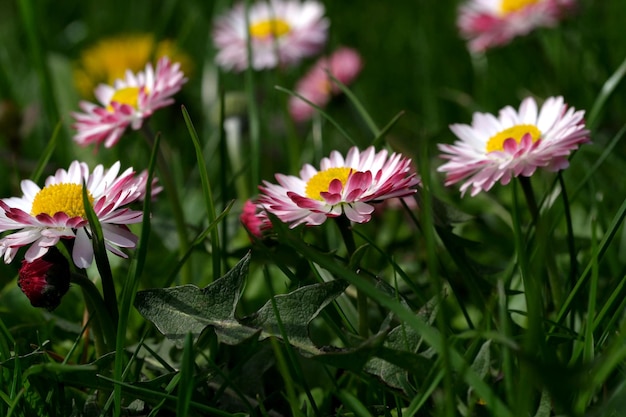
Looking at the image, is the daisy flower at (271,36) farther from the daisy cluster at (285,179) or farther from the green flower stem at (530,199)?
the green flower stem at (530,199)

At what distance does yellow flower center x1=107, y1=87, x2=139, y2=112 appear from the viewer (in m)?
1.24

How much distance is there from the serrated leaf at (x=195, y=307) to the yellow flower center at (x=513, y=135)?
0.41 m

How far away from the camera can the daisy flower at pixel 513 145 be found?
3.12 feet

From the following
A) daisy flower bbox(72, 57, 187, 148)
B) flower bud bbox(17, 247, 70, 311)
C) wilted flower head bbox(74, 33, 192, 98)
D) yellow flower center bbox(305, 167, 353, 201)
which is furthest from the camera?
wilted flower head bbox(74, 33, 192, 98)

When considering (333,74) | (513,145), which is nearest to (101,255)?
(513,145)

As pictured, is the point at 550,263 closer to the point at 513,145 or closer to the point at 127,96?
the point at 513,145

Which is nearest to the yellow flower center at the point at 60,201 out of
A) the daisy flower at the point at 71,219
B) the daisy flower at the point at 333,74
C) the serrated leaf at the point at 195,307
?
the daisy flower at the point at 71,219

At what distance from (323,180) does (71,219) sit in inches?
11.4

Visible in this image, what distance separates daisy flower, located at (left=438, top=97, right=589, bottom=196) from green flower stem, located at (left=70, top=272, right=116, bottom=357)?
44 cm

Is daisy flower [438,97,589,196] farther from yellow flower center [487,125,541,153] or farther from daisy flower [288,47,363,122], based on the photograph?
daisy flower [288,47,363,122]

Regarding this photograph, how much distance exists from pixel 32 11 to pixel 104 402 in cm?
102

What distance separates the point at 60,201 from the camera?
2.92ft

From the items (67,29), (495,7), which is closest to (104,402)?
(495,7)

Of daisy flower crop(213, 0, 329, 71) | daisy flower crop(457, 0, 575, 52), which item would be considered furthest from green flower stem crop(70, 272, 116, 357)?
daisy flower crop(457, 0, 575, 52)
